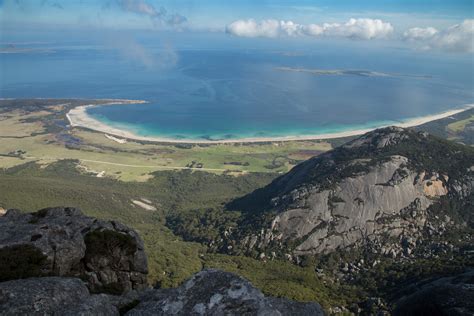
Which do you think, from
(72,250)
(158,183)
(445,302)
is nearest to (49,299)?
(72,250)

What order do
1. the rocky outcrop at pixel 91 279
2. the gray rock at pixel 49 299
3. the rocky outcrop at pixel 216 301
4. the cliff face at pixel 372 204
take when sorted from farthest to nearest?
the cliff face at pixel 372 204 < the rocky outcrop at pixel 216 301 < the rocky outcrop at pixel 91 279 < the gray rock at pixel 49 299

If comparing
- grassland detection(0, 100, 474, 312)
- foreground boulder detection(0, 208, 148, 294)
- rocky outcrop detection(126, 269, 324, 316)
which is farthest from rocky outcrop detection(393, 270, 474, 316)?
grassland detection(0, 100, 474, 312)

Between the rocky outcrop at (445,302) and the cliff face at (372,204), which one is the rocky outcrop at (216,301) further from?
the cliff face at (372,204)

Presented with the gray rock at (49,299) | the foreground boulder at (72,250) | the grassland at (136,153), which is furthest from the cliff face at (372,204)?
the grassland at (136,153)

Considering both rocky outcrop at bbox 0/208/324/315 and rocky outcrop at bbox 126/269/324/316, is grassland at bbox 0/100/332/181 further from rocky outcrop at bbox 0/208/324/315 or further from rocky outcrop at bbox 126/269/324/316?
rocky outcrop at bbox 126/269/324/316

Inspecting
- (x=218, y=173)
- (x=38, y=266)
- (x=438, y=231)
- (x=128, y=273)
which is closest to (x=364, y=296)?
(x=438, y=231)

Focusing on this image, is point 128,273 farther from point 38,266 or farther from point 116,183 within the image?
point 116,183

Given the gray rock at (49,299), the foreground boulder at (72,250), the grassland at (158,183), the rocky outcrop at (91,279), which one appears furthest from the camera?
the grassland at (158,183)
